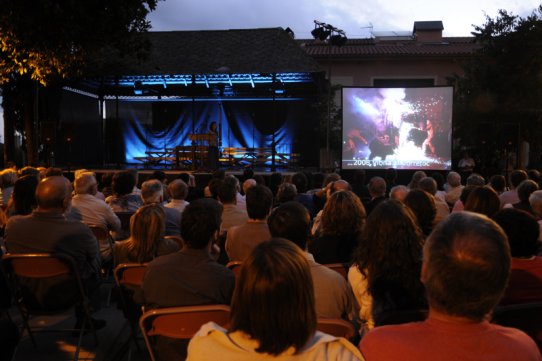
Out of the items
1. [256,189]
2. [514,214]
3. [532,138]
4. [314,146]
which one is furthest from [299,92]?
[514,214]

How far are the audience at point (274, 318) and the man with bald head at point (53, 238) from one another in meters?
2.31

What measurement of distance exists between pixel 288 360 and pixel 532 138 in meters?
17.3

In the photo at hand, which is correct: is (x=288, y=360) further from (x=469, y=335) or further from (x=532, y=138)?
(x=532, y=138)

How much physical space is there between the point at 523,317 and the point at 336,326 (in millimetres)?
816

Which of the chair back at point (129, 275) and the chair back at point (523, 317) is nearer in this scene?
the chair back at point (523, 317)

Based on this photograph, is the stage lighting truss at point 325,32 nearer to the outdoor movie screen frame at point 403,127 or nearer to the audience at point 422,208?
the outdoor movie screen frame at point 403,127

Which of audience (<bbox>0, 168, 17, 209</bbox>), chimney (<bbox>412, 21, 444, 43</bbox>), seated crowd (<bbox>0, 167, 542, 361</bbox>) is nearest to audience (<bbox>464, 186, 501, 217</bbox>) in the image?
seated crowd (<bbox>0, 167, 542, 361</bbox>)

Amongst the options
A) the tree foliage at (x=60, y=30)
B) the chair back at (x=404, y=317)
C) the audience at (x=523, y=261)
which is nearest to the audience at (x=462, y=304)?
the chair back at (x=404, y=317)

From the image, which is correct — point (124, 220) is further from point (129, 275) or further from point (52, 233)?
point (129, 275)

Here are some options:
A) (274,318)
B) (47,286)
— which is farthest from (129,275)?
(274,318)

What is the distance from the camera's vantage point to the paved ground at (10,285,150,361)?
354cm

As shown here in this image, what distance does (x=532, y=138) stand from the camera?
16422 millimetres

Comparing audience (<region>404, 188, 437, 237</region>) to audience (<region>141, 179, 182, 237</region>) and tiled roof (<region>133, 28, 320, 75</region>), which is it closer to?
audience (<region>141, 179, 182, 237</region>)

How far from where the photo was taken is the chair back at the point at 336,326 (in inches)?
76.6
